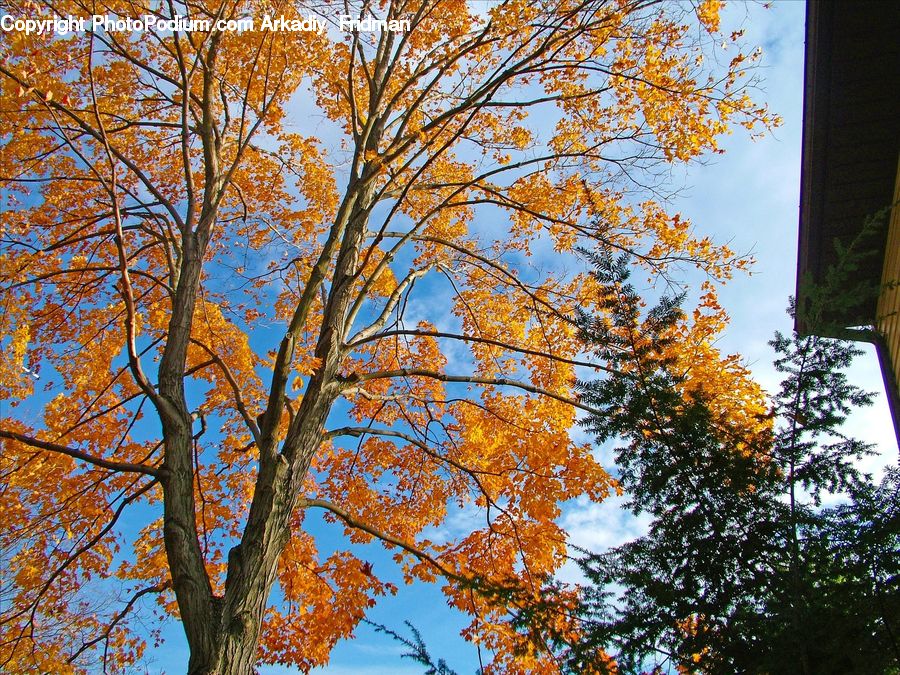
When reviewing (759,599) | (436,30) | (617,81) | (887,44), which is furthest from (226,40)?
(759,599)

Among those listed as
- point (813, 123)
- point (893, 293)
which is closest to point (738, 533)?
point (813, 123)

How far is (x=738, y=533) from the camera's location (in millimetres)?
2486

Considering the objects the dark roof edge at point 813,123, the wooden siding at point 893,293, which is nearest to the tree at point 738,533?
the dark roof edge at point 813,123

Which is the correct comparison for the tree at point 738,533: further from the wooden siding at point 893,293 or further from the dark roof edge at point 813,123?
the wooden siding at point 893,293

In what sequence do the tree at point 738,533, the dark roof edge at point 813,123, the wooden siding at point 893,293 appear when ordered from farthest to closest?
1. the wooden siding at point 893,293
2. the dark roof edge at point 813,123
3. the tree at point 738,533

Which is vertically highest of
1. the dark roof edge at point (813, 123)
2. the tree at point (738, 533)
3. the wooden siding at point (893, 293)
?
the dark roof edge at point (813, 123)

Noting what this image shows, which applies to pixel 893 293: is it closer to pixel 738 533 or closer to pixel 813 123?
pixel 813 123

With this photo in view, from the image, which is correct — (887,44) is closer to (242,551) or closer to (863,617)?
(863,617)

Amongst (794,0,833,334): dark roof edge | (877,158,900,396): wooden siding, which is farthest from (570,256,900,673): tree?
(877,158,900,396): wooden siding

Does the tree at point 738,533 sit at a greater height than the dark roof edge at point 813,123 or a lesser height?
lesser

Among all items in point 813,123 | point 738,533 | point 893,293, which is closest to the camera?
point 738,533

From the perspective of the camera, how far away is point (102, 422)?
7.43 meters

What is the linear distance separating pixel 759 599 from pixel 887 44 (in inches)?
237

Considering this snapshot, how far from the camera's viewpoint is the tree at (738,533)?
6.86ft
